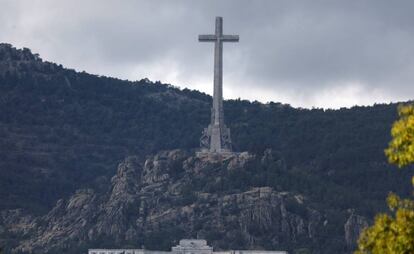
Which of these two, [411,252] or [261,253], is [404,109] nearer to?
[411,252]

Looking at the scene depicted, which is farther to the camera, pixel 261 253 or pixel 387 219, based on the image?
pixel 261 253

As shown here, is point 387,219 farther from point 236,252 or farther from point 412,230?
point 236,252

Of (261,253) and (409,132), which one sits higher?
(261,253)

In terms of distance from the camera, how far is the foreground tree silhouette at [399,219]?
54.7m

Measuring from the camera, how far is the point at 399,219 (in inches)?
2167

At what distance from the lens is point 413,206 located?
56250 millimetres

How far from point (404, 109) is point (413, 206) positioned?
2.71 m

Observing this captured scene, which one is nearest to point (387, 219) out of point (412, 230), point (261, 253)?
point (412, 230)

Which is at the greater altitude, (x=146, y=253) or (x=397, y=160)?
(x=146, y=253)

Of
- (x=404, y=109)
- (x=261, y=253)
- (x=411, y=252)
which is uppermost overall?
(x=261, y=253)

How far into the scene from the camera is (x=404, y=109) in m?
55.6

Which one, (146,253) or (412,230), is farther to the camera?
(146,253)

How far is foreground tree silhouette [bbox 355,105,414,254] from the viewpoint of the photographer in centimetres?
5469

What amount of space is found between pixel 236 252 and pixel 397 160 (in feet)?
476
